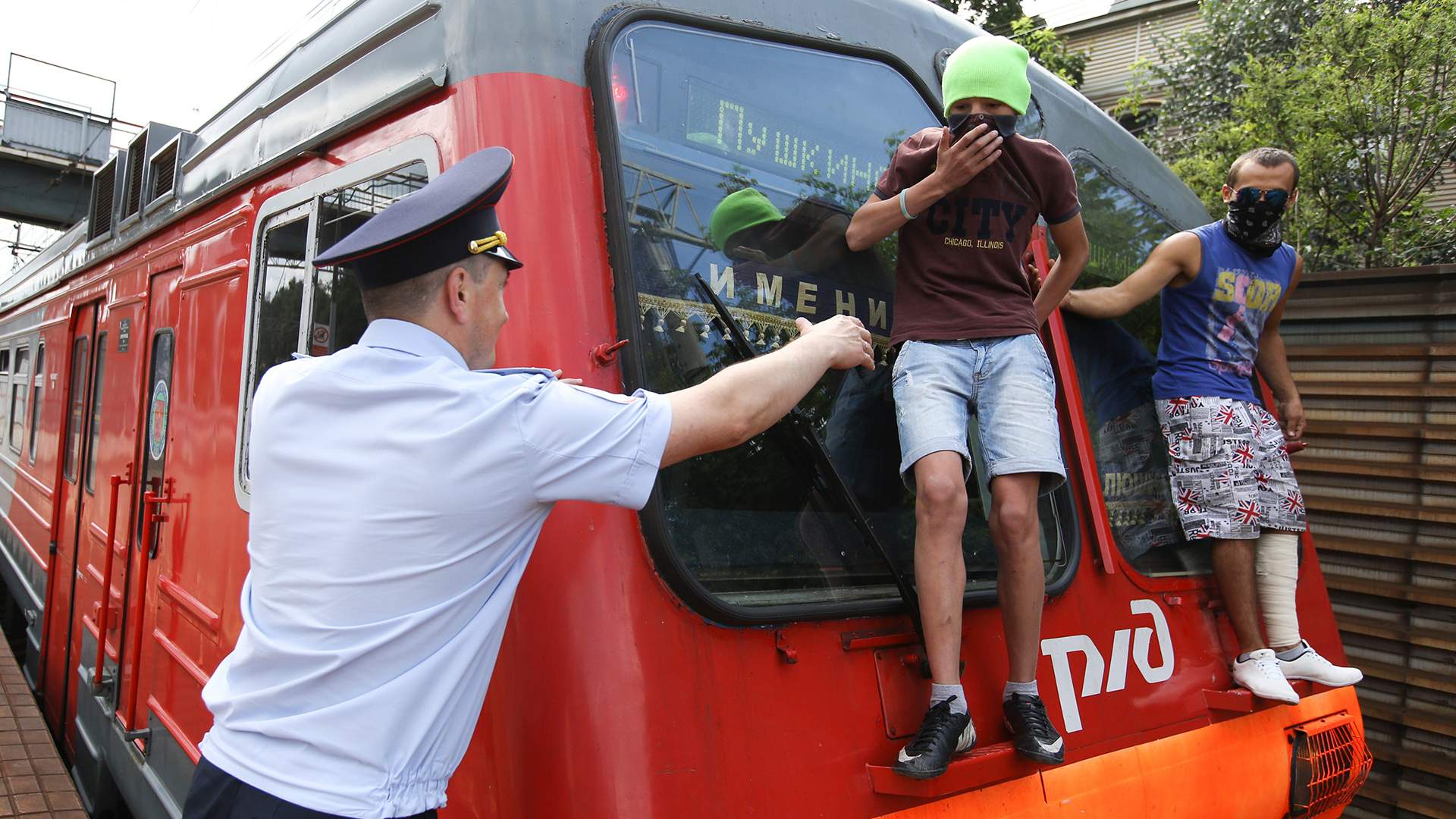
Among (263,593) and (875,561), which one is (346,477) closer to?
(263,593)

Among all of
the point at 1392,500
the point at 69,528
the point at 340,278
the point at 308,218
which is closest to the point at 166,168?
the point at 308,218

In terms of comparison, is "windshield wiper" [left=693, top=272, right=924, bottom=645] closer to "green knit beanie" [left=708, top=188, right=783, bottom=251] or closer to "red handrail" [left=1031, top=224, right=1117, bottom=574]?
"green knit beanie" [left=708, top=188, right=783, bottom=251]

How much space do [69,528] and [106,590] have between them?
1.42 meters

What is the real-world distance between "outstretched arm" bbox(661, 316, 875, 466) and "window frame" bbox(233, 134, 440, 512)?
776mm

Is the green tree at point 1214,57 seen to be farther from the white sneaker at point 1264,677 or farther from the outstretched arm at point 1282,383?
the white sneaker at point 1264,677

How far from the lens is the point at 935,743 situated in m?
1.88

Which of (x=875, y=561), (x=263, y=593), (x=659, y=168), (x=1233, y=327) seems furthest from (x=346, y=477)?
(x=1233, y=327)

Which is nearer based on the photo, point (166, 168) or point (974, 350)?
point (974, 350)

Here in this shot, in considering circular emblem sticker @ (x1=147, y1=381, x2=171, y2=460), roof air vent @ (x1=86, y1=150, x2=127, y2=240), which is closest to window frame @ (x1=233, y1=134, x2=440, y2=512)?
circular emblem sticker @ (x1=147, y1=381, x2=171, y2=460)

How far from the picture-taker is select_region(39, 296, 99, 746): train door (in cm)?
486

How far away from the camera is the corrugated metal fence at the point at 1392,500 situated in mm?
4379

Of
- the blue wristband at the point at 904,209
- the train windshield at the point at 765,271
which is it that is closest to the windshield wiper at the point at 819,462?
the train windshield at the point at 765,271

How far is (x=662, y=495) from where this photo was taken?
186 cm

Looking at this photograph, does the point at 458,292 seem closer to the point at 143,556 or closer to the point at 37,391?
the point at 143,556
